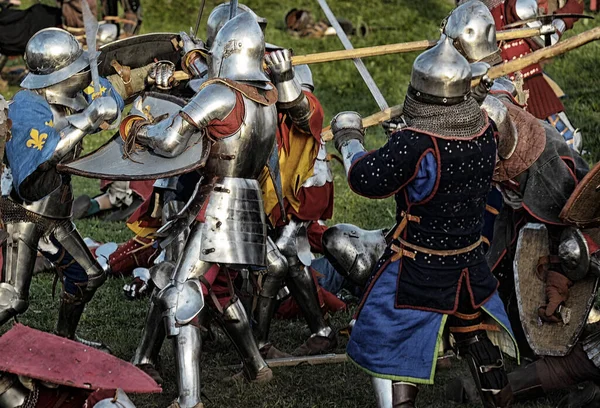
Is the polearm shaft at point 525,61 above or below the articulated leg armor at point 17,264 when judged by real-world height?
above

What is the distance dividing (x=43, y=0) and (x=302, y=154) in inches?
544

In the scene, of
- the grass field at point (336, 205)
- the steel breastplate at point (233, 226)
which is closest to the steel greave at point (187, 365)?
the steel breastplate at point (233, 226)

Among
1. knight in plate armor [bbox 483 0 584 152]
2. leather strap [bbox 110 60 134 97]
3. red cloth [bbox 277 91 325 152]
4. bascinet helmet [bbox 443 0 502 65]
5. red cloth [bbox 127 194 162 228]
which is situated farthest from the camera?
knight in plate armor [bbox 483 0 584 152]

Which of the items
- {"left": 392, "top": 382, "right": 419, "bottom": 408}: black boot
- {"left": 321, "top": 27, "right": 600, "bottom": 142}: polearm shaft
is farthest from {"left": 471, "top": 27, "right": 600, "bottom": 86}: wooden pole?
{"left": 392, "top": 382, "right": 419, "bottom": 408}: black boot

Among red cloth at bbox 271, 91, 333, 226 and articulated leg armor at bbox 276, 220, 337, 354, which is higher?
red cloth at bbox 271, 91, 333, 226

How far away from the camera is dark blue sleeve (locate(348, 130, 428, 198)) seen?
434cm

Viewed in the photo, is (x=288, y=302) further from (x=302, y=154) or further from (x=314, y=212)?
(x=302, y=154)

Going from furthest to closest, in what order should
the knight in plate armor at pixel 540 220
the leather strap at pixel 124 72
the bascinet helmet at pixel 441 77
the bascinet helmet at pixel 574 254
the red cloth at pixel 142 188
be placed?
the red cloth at pixel 142 188, the leather strap at pixel 124 72, the bascinet helmet at pixel 574 254, the knight in plate armor at pixel 540 220, the bascinet helmet at pixel 441 77

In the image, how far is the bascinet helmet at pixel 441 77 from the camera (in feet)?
14.2

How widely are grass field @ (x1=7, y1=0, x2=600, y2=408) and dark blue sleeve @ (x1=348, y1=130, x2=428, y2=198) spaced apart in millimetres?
1465

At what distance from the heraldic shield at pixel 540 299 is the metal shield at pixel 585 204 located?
8.5 inches

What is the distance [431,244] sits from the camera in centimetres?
451

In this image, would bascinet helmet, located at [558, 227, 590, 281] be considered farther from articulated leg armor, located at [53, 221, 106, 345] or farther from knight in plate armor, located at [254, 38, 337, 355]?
articulated leg armor, located at [53, 221, 106, 345]

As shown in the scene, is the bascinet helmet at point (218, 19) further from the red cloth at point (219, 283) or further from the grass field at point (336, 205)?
the grass field at point (336, 205)
